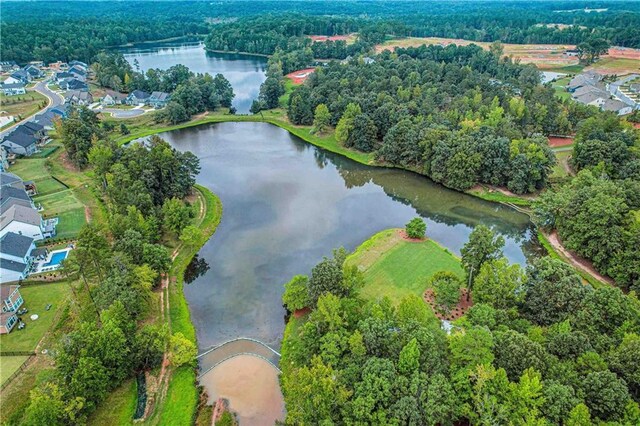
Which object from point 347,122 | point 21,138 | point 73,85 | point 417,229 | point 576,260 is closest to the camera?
point 576,260

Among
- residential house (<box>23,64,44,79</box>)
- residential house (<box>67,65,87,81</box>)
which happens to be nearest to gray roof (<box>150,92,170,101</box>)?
residential house (<box>67,65,87,81</box>)

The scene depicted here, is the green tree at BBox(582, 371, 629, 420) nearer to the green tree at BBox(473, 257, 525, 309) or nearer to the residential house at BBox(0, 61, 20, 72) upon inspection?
the green tree at BBox(473, 257, 525, 309)

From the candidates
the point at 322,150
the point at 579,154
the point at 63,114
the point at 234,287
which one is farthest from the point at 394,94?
the point at 63,114

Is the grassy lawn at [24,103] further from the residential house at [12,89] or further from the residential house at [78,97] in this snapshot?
the residential house at [78,97]

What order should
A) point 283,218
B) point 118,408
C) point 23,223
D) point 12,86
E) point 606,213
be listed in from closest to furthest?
1. point 118,408
2. point 606,213
3. point 23,223
4. point 283,218
5. point 12,86

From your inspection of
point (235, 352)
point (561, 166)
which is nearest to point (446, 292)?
point (235, 352)

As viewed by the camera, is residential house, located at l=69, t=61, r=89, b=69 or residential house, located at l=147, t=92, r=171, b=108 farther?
residential house, located at l=69, t=61, r=89, b=69

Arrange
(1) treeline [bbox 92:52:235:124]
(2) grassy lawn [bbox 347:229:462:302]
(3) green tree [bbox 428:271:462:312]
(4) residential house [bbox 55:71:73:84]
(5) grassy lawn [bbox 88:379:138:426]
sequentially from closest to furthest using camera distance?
(5) grassy lawn [bbox 88:379:138:426] → (3) green tree [bbox 428:271:462:312] → (2) grassy lawn [bbox 347:229:462:302] → (1) treeline [bbox 92:52:235:124] → (4) residential house [bbox 55:71:73:84]

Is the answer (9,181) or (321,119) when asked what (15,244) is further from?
(321,119)
